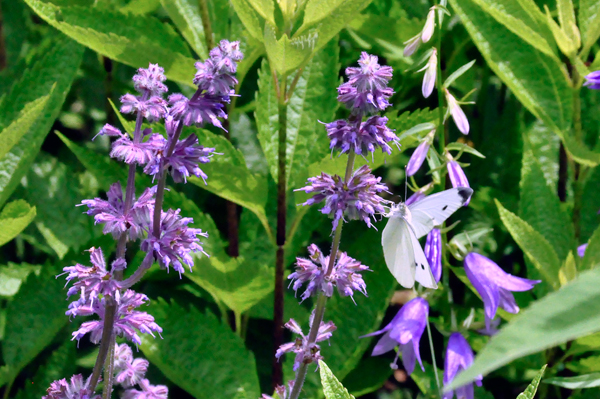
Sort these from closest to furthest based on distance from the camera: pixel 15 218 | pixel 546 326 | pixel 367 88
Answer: pixel 546 326
pixel 367 88
pixel 15 218

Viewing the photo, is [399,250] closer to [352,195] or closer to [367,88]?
[352,195]

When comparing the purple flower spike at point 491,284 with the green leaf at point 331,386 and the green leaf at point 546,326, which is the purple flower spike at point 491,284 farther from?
the green leaf at point 546,326

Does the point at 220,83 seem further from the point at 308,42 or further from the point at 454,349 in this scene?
the point at 454,349

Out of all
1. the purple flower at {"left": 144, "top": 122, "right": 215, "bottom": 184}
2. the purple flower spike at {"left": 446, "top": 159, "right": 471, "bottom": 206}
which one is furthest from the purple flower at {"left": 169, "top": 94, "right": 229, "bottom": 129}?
the purple flower spike at {"left": 446, "top": 159, "right": 471, "bottom": 206}

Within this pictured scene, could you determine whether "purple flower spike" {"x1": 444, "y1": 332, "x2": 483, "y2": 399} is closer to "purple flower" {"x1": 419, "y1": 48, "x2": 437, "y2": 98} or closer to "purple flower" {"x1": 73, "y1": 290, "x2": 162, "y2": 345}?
"purple flower" {"x1": 419, "y1": 48, "x2": 437, "y2": 98}

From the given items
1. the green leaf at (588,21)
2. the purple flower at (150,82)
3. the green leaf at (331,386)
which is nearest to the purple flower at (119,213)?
the purple flower at (150,82)

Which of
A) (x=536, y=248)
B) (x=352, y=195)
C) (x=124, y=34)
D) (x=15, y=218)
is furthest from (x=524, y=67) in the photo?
(x=15, y=218)

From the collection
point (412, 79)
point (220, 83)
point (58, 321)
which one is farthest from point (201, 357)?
point (412, 79)
